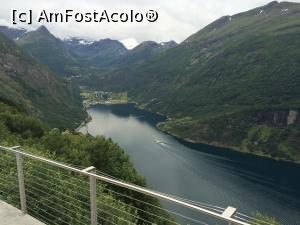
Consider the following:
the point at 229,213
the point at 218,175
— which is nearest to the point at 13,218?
the point at 229,213

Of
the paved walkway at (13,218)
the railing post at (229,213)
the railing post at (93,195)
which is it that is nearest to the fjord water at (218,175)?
the paved walkway at (13,218)

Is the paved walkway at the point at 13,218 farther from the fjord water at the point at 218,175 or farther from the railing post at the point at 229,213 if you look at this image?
the fjord water at the point at 218,175

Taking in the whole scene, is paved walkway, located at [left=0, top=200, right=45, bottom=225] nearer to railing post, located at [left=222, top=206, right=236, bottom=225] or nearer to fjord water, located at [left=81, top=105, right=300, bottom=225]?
railing post, located at [left=222, top=206, right=236, bottom=225]

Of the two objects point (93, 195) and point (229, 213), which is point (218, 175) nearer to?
point (93, 195)

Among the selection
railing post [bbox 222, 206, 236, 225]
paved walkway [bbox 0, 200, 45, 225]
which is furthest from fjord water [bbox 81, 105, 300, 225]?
railing post [bbox 222, 206, 236, 225]

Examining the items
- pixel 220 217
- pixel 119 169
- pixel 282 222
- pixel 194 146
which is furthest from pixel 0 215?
pixel 194 146
